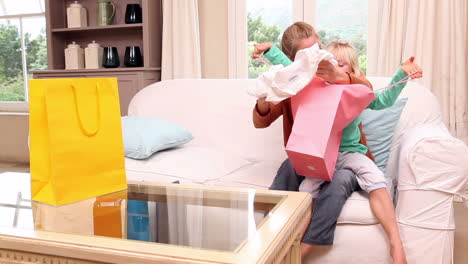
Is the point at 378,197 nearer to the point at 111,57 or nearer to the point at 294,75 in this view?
the point at 294,75

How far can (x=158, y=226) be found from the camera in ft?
3.19

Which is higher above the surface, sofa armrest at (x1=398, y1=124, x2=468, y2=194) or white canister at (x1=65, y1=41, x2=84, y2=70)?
white canister at (x1=65, y1=41, x2=84, y2=70)

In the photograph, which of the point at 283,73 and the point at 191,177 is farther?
the point at 191,177

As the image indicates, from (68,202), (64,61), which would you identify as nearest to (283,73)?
(68,202)

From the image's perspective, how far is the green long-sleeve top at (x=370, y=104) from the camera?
1561mm

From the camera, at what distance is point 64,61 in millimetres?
4133

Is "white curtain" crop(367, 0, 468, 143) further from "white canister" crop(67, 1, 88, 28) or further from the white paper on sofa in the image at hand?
"white canister" crop(67, 1, 88, 28)

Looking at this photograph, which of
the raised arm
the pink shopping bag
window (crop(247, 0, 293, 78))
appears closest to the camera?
A: the pink shopping bag

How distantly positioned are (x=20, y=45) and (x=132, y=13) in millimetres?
1590

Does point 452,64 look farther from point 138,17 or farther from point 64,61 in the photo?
point 64,61

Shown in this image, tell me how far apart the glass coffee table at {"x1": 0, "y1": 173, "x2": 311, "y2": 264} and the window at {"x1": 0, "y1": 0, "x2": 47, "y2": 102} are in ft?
11.9

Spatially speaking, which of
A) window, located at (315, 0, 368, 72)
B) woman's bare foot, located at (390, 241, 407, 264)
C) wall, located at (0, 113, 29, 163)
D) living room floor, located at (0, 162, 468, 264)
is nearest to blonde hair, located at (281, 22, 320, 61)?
woman's bare foot, located at (390, 241, 407, 264)

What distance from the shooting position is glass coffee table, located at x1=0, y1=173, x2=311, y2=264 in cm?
80

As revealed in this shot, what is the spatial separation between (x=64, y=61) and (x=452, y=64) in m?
3.22
